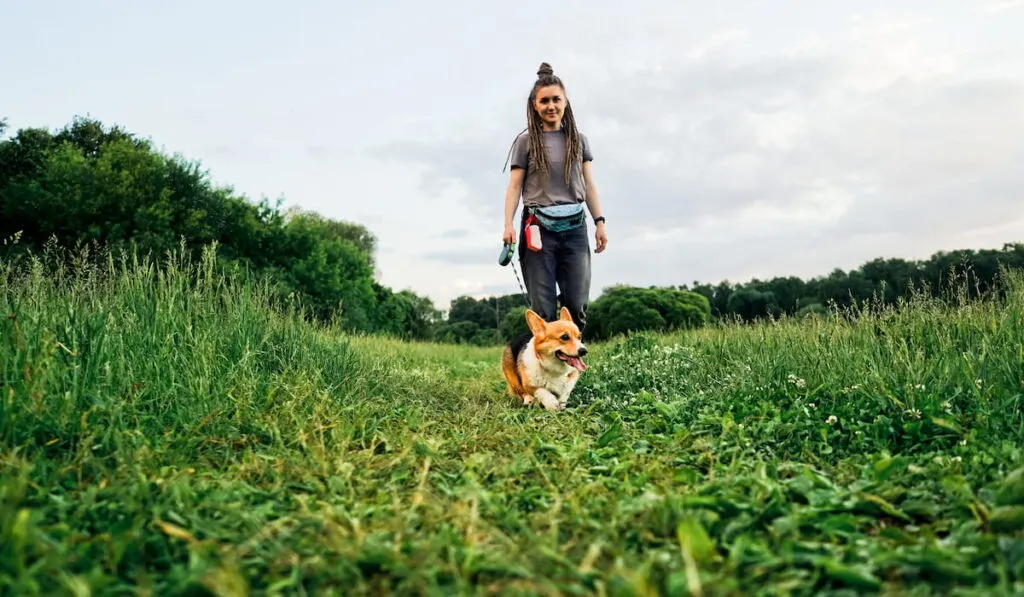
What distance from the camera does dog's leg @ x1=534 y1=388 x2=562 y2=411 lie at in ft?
17.7

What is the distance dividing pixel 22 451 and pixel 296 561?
1.86 meters

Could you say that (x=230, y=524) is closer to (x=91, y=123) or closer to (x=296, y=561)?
(x=296, y=561)

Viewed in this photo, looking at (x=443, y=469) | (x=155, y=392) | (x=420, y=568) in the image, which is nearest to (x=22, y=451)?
(x=155, y=392)

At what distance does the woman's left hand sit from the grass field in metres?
1.37

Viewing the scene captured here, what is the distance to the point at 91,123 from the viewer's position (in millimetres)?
23750

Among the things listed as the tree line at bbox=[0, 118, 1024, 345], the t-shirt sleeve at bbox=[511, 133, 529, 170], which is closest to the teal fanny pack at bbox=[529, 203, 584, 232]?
the t-shirt sleeve at bbox=[511, 133, 529, 170]

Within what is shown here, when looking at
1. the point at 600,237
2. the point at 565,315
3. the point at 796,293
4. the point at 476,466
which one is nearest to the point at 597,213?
the point at 600,237

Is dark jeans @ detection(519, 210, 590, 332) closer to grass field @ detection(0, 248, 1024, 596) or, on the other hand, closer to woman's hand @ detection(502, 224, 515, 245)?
woman's hand @ detection(502, 224, 515, 245)

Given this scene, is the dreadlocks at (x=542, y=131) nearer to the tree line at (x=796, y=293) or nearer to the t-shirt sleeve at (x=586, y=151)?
the t-shirt sleeve at (x=586, y=151)

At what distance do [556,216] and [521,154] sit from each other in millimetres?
643

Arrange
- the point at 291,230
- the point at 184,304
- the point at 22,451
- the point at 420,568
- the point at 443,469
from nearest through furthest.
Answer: the point at 420,568
the point at 22,451
the point at 443,469
the point at 184,304
the point at 291,230

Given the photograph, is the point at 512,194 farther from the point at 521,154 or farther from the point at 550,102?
the point at 550,102

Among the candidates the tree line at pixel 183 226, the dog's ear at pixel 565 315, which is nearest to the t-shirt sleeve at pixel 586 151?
the dog's ear at pixel 565 315

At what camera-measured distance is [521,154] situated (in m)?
6.09
